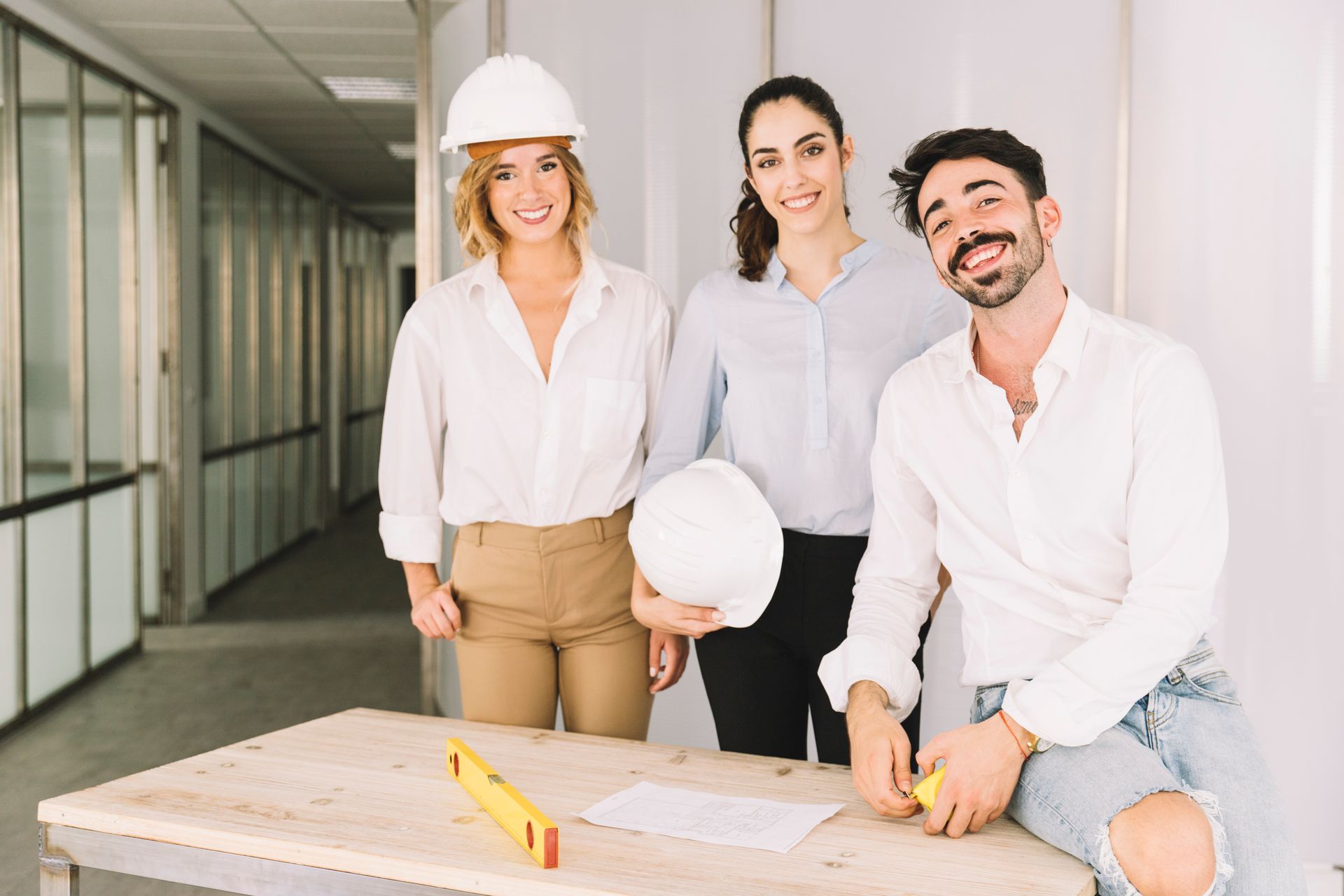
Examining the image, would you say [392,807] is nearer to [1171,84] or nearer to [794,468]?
[794,468]

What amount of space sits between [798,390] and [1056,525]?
539 mm

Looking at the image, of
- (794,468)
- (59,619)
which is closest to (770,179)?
(794,468)

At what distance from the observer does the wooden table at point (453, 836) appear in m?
1.22

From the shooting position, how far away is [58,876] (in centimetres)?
143

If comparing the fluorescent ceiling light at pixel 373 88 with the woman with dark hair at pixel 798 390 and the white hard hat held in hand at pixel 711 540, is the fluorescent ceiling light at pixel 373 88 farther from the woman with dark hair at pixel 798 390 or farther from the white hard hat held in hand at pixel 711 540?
the white hard hat held in hand at pixel 711 540

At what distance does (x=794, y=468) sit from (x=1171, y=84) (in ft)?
5.93

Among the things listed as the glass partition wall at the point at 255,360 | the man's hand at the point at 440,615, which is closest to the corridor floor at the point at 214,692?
the glass partition wall at the point at 255,360

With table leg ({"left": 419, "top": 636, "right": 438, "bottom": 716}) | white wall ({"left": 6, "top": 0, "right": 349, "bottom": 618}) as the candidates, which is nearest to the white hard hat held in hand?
table leg ({"left": 419, "top": 636, "right": 438, "bottom": 716})

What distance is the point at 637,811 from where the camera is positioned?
4.61ft

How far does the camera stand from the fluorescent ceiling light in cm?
562

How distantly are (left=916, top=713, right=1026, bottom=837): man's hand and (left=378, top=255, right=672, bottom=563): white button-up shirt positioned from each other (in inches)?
34.0

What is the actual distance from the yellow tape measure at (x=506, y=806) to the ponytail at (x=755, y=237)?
100 centimetres

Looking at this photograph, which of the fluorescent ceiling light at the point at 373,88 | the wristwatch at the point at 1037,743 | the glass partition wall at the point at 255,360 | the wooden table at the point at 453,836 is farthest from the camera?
the glass partition wall at the point at 255,360

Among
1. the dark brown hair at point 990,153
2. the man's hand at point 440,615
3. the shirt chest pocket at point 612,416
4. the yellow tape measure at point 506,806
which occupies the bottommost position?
the yellow tape measure at point 506,806
